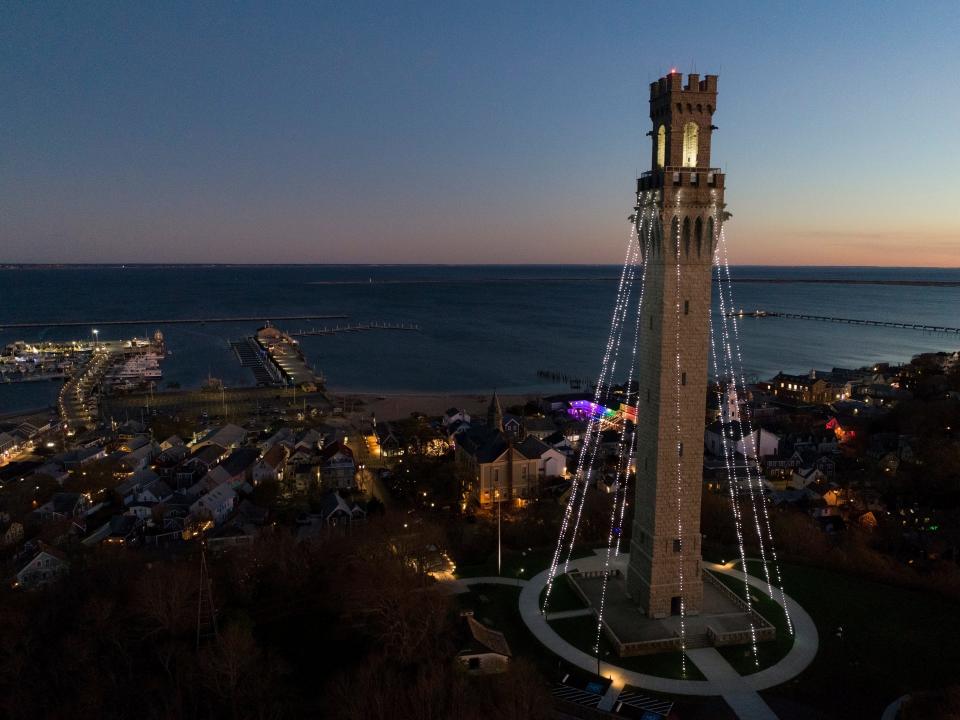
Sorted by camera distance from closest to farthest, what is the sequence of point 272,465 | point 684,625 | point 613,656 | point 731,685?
point 731,685, point 613,656, point 684,625, point 272,465

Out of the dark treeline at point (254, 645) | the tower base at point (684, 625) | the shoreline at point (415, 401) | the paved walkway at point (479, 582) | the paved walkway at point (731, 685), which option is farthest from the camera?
the shoreline at point (415, 401)

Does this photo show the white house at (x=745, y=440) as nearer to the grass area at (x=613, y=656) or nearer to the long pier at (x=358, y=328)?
the grass area at (x=613, y=656)

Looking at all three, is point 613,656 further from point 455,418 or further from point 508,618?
point 455,418

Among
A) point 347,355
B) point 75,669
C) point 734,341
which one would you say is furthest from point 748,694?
point 734,341

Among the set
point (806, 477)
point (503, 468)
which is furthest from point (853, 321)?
point (503, 468)

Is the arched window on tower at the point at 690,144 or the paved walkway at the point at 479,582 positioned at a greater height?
the arched window on tower at the point at 690,144

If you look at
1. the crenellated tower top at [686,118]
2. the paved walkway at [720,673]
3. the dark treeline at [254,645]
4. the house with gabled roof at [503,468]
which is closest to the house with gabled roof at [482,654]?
the dark treeline at [254,645]
